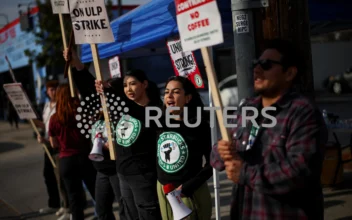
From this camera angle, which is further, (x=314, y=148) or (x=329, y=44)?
(x=329, y=44)

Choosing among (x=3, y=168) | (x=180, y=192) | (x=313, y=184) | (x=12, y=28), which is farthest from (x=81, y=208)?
(x=12, y=28)

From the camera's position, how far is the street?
5617 millimetres

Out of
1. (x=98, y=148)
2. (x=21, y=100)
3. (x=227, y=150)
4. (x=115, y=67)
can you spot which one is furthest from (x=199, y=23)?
(x=115, y=67)

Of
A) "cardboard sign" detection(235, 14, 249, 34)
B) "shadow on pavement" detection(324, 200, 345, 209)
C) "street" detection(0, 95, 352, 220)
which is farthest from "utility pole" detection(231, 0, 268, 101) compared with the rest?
"shadow on pavement" detection(324, 200, 345, 209)

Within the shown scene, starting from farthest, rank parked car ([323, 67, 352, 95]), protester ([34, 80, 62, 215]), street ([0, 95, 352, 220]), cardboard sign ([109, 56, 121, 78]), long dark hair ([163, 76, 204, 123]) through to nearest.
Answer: parked car ([323, 67, 352, 95]), cardboard sign ([109, 56, 121, 78]), protester ([34, 80, 62, 215]), street ([0, 95, 352, 220]), long dark hair ([163, 76, 204, 123])

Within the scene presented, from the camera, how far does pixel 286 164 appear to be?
2.07m

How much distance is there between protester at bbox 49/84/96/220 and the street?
1.08m

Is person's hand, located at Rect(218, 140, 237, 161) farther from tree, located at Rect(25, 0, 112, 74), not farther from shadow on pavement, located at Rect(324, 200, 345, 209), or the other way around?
tree, located at Rect(25, 0, 112, 74)

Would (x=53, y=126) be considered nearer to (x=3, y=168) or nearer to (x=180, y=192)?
(x=180, y=192)

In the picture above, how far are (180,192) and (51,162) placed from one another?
3317mm

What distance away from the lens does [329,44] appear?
1079 inches

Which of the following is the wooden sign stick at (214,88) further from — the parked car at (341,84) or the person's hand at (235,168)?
the parked car at (341,84)
